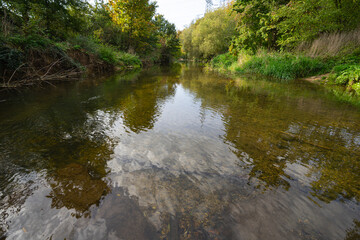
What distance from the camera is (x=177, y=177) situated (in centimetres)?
178

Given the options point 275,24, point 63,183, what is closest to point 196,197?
point 63,183

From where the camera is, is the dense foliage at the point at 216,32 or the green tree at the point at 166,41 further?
the green tree at the point at 166,41

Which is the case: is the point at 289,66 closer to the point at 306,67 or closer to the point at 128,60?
the point at 306,67

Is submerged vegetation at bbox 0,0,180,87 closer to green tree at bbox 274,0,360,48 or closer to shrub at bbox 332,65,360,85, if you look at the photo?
shrub at bbox 332,65,360,85

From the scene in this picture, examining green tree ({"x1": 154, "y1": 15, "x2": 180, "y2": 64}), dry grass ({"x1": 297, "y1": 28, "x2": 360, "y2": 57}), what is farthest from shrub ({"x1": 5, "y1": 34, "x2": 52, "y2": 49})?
green tree ({"x1": 154, "y1": 15, "x2": 180, "y2": 64})

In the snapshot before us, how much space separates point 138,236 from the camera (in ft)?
3.91

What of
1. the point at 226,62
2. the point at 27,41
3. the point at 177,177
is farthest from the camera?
the point at 226,62

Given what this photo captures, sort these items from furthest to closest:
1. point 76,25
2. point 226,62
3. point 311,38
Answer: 1. point 226,62
2. point 76,25
3. point 311,38

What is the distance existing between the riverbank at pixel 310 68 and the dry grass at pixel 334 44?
0.47m

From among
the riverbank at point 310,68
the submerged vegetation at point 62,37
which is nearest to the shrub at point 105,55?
the submerged vegetation at point 62,37

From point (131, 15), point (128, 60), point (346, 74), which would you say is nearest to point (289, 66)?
point (346, 74)

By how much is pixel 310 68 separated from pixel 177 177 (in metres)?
11.4

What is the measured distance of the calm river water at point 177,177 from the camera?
127 cm

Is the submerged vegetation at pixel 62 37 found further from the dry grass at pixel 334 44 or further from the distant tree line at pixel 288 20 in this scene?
the dry grass at pixel 334 44
